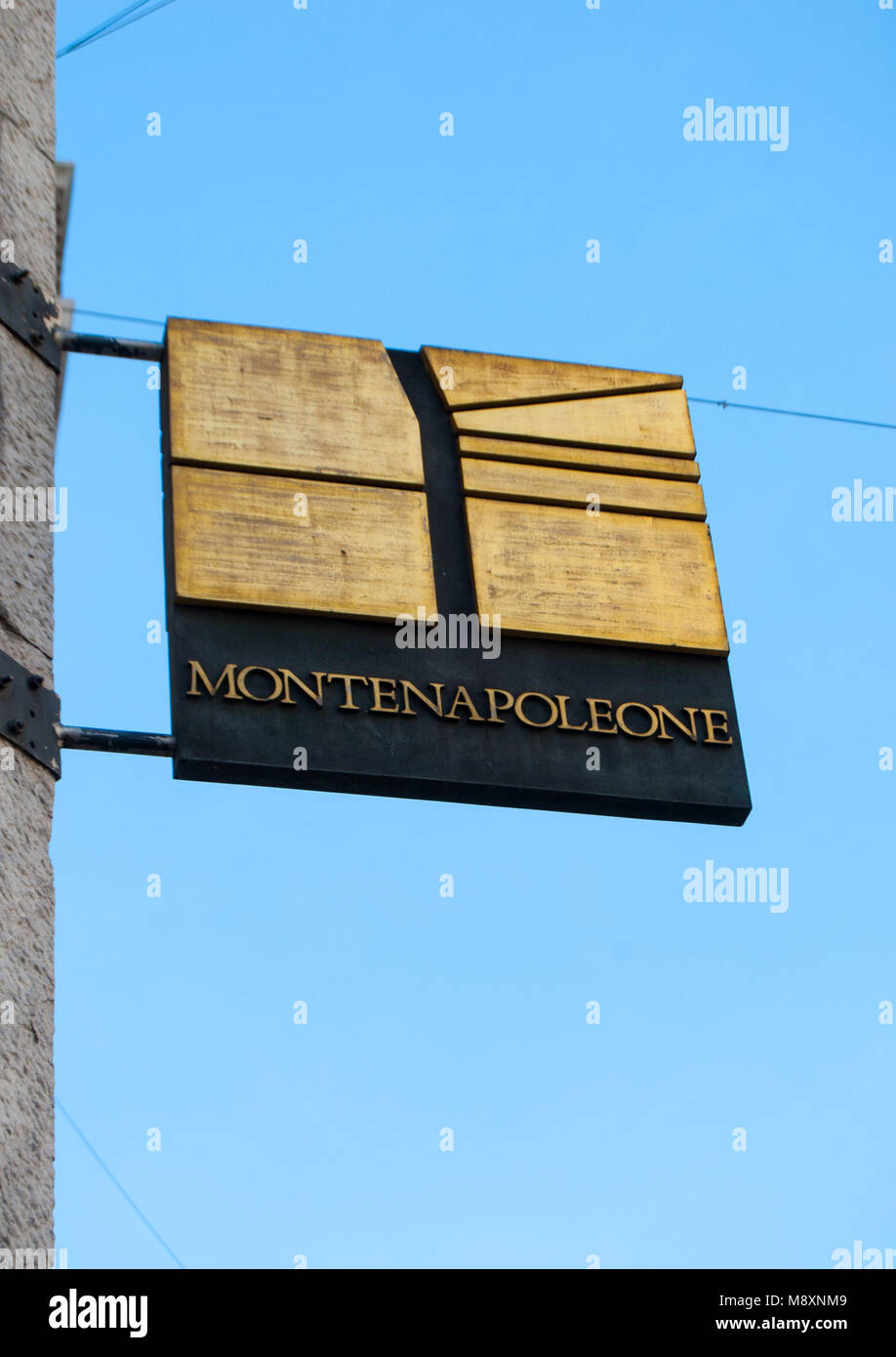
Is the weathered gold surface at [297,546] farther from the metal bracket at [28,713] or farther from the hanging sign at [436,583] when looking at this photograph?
the metal bracket at [28,713]

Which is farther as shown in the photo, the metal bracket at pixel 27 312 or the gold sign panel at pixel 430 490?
the gold sign panel at pixel 430 490

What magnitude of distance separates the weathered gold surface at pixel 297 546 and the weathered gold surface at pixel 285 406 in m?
0.12

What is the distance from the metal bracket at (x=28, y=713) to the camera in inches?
314

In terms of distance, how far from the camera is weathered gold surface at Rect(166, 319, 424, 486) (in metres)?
9.41

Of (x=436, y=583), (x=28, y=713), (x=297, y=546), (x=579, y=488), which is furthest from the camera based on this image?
(x=579, y=488)

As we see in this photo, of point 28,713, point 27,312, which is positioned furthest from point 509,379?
point 28,713

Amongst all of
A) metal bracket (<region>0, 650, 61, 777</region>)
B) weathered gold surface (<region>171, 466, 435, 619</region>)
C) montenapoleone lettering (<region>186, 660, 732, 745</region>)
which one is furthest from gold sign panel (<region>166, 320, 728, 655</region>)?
metal bracket (<region>0, 650, 61, 777</region>)

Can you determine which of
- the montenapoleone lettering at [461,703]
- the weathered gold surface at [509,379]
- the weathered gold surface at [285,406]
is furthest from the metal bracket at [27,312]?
the weathered gold surface at [509,379]

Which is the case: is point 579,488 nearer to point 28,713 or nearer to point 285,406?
point 285,406

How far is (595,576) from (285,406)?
1498 mm

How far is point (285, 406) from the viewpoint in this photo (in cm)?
964
